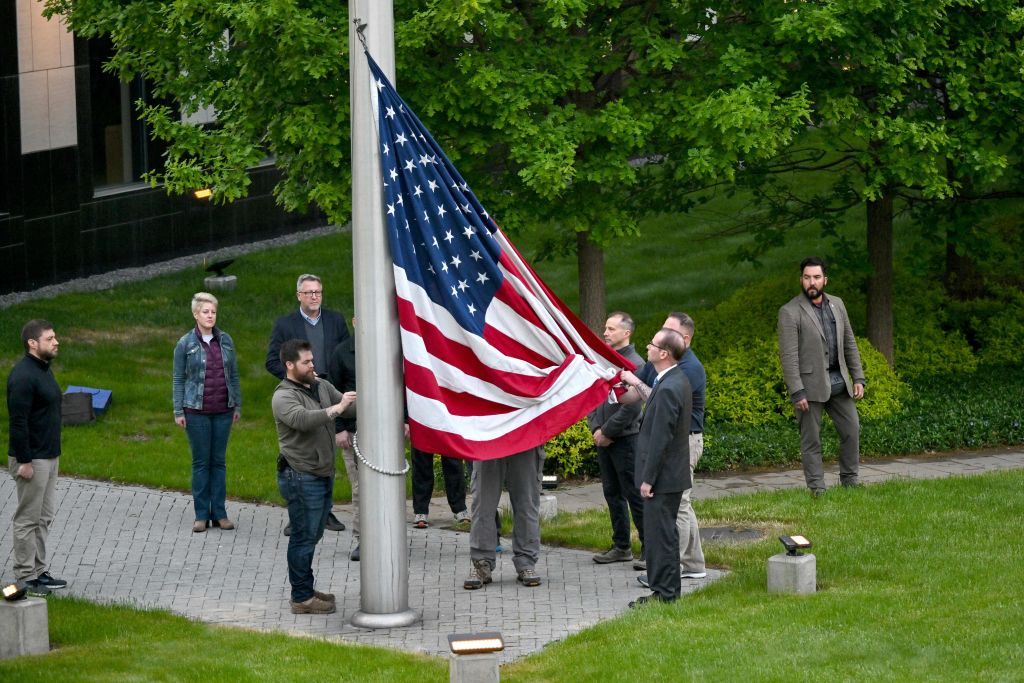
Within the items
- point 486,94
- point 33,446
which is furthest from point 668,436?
point 486,94

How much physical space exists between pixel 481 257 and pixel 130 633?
340cm

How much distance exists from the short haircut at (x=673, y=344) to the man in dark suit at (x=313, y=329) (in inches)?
143

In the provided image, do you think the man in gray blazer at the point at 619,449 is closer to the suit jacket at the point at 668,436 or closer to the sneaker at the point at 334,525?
the suit jacket at the point at 668,436

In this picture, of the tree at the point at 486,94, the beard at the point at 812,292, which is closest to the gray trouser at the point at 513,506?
the beard at the point at 812,292

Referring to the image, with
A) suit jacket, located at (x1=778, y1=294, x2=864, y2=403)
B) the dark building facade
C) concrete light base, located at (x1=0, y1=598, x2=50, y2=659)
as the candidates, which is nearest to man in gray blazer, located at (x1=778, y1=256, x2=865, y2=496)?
suit jacket, located at (x1=778, y1=294, x2=864, y2=403)

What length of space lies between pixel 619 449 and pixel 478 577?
142 centimetres

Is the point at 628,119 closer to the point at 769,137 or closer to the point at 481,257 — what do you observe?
the point at 769,137

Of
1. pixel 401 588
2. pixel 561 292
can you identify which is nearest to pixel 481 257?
pixel 401 588

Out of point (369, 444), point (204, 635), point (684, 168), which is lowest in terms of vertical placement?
point (204, 635)

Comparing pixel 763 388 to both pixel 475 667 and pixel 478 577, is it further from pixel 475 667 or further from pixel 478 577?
pixel 475 667

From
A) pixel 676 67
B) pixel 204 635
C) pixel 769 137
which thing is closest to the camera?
pixel 204 635

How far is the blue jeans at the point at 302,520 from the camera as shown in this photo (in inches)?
403

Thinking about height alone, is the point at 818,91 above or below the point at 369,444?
above

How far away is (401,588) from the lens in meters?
10.1
